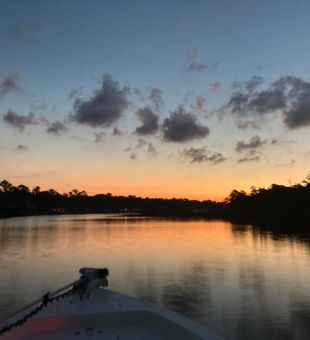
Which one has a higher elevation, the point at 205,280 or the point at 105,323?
the point at 105,323

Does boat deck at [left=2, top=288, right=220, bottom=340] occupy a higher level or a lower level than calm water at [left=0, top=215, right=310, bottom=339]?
higher

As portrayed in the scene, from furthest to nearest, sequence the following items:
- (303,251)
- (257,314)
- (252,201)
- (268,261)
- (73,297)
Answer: (252,201) < (303,251) < (268,261) < (257,314) < (73,297)

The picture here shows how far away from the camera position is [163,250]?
117 ft

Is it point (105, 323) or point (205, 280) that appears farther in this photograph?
point (205, 280)

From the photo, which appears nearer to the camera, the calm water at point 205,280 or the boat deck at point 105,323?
the boat deck at point 105,323

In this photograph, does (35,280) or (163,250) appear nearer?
(35,280)

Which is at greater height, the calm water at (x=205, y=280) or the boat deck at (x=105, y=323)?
the boat deck at (x=105, y=323)

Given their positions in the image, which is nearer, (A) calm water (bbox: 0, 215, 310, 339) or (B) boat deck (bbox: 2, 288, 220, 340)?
(B) boat deck (bbox: 2, 288, 220, 340)

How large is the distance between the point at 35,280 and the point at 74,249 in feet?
54.2

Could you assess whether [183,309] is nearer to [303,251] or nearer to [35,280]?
[35,280]

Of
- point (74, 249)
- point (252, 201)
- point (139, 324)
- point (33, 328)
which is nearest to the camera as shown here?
point (33, 328)

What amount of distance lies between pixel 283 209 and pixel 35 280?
10033 centimetres

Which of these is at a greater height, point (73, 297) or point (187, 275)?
point (73, 297)

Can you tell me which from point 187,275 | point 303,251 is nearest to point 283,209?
point 303,251
